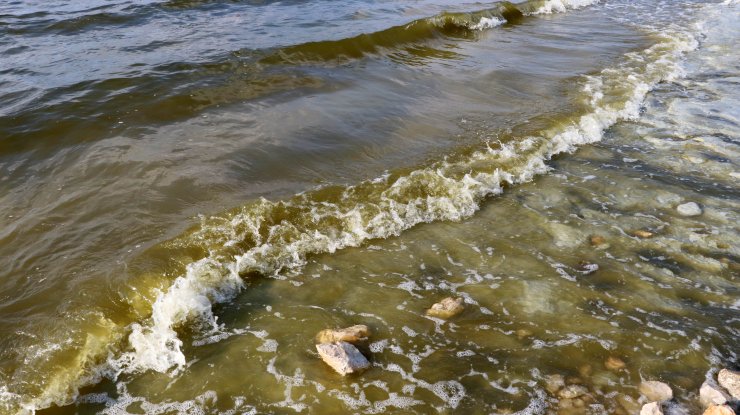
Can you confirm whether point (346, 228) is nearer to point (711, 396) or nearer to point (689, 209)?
point (711, 396)

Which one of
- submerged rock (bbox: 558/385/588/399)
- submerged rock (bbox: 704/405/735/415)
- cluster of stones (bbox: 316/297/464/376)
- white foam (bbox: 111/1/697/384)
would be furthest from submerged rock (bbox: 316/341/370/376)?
submerged rock (bbox: 704/405/735/415)

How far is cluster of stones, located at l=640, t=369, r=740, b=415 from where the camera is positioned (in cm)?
314

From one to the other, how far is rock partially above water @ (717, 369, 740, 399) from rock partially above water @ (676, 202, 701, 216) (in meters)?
2.68

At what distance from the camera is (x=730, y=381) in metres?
3.34

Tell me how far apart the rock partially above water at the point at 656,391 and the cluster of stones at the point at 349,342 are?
1.44m

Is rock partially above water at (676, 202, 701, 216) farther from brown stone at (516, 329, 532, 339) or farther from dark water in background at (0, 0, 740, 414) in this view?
brown stone at (516, 329, 532, 339)

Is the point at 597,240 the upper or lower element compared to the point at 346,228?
lower

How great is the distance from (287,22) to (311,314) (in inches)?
436

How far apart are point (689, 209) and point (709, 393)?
3.06 meters

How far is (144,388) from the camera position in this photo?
11.5 ft

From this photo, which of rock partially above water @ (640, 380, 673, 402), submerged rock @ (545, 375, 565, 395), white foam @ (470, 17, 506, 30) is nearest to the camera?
rock partially above water @ (640, 380, 673, 402)

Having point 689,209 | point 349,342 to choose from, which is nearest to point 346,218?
point 349,342

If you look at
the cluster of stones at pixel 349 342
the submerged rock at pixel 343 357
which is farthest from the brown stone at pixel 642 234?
the submerged rock at pixel 343 357

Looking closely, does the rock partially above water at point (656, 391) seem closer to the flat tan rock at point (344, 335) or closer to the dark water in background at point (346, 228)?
the dark water in background at point (346, 228)
